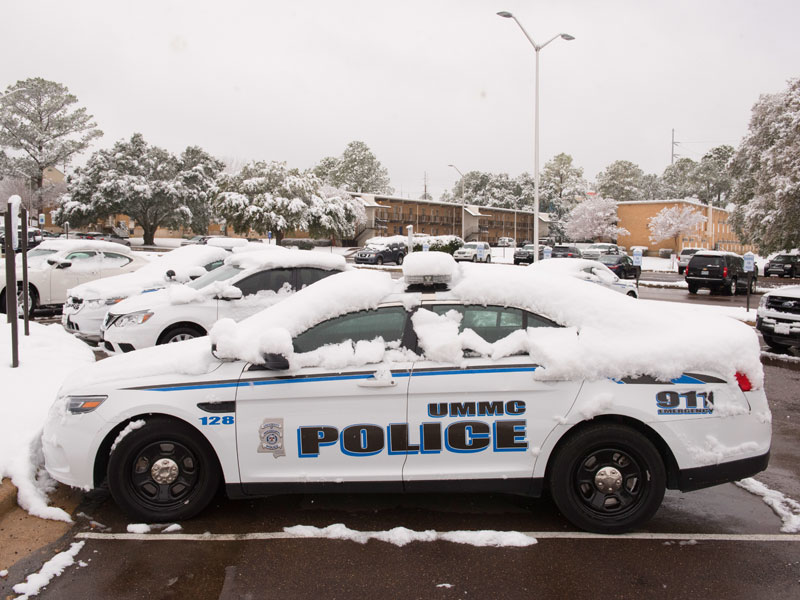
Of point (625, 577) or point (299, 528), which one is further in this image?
point (299, 528)

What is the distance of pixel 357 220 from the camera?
63.2 meters

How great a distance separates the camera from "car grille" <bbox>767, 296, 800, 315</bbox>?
1039cm

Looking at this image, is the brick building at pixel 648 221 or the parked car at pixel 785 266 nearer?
the parked car at pixel 785 266

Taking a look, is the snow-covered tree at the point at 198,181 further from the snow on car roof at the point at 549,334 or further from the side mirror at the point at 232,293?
the snow on car roof at the point at 549,334

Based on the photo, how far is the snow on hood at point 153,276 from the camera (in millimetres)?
9906

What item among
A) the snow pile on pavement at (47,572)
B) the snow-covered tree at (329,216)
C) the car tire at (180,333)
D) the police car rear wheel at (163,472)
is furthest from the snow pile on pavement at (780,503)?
the snow-covered tree at (329,216)

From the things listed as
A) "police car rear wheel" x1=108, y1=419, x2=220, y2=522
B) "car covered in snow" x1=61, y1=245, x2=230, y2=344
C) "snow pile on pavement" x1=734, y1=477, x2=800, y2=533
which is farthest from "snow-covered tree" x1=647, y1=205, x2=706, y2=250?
"police car rear wheel" x1=108, y1=419, x2=220, y2=522

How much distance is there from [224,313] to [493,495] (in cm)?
485

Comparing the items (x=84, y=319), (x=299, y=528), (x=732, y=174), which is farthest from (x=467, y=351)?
(x=732, y=174)

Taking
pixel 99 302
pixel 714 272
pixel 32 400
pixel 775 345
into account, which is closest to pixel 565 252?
pixel 714 272

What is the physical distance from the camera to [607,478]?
3871 mm

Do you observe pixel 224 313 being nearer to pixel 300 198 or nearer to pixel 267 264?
pixel 267 264

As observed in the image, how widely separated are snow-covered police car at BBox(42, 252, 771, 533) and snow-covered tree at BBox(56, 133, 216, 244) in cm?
4994

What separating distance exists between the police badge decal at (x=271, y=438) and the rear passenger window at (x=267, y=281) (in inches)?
191
